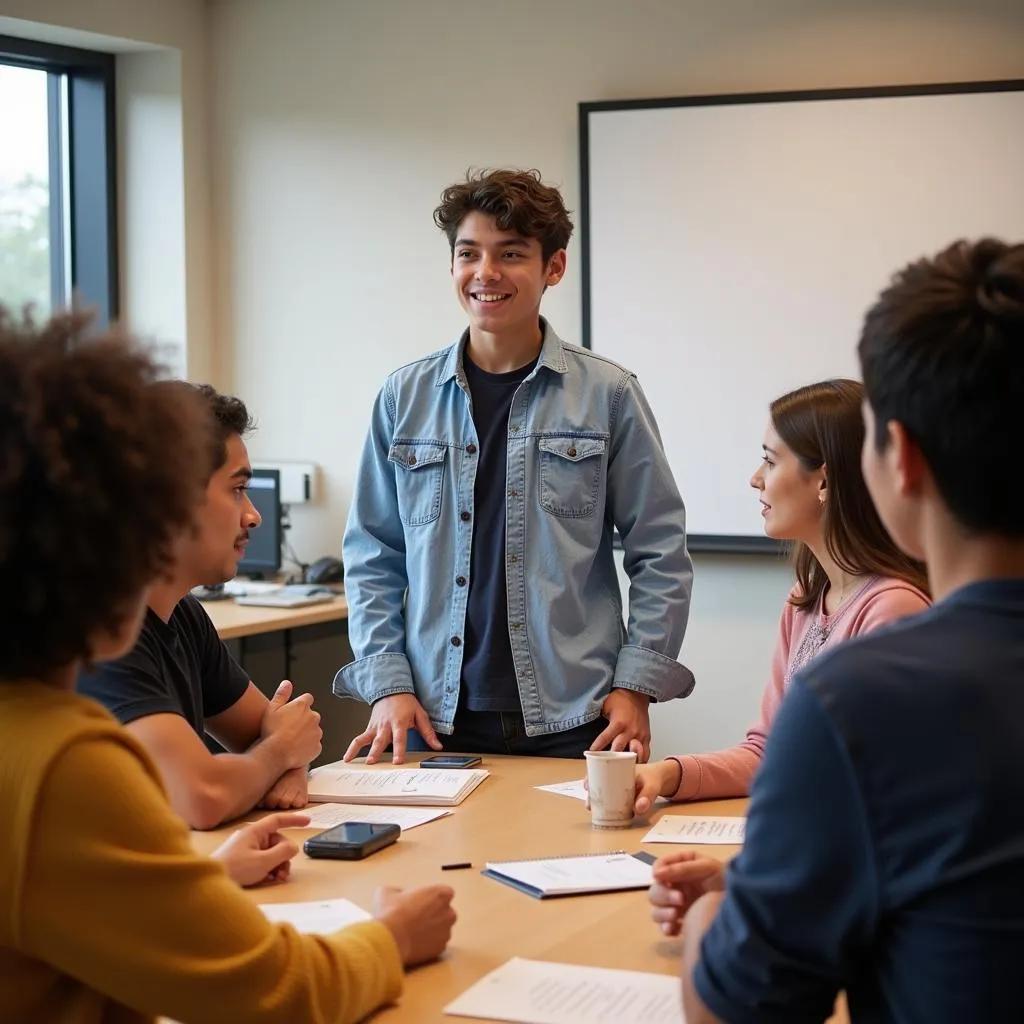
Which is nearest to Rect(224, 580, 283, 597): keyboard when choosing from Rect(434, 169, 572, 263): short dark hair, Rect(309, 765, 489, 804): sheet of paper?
Rect(434, 169, 572, 263): short dark hair

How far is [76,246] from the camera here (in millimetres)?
4625

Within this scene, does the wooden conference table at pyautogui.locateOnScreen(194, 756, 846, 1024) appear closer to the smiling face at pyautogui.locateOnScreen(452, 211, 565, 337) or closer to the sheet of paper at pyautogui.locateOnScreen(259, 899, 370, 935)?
the sheet of paper at pyautogui.locateOnScreen(259, 899, 370, 935)

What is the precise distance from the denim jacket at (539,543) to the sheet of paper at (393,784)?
11.3 inches

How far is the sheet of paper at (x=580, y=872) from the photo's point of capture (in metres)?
1.63

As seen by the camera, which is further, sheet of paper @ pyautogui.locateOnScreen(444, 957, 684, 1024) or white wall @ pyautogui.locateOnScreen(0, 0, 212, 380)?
white wall @ pyautogui.locateOnScreen(0, 0, 212, 380)

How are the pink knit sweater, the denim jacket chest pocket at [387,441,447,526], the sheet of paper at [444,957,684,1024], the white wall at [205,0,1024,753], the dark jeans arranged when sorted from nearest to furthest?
1. the sheet of paper at [444,957,684,1024]
2. the pink knit sweater
3. the dark jeans
4. the denim jacket chest pocket at [387,441,447,526]
5. the white wall at [205,0,1024,753]

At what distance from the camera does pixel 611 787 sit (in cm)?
191

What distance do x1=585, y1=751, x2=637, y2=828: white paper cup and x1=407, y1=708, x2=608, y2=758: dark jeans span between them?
56 centimetres

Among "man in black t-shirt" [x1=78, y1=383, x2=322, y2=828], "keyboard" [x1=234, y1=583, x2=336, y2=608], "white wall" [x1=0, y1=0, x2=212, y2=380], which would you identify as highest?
"white wall" [x1=0, y1=0, x2=212, y2=380]

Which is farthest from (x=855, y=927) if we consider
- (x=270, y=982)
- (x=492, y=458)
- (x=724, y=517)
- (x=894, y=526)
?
(x=724, y=517)

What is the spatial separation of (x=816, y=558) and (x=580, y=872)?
0.77 meters

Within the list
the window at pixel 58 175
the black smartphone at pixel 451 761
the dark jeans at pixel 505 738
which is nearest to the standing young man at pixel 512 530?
the dark jeans at pixel 505 738

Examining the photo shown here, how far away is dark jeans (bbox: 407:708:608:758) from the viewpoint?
250cm

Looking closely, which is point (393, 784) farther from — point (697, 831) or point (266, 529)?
point (266, 529)
